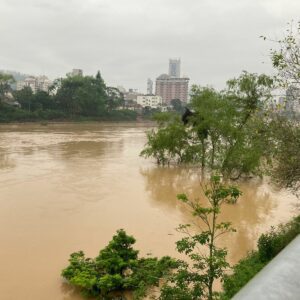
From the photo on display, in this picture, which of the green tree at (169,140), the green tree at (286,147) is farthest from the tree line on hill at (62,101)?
the green tree at (286,147)

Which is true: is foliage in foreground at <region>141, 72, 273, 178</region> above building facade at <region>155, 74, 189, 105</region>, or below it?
below

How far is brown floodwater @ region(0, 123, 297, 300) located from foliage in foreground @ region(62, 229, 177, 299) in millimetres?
501

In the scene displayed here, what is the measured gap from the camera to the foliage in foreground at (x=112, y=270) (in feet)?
29.7

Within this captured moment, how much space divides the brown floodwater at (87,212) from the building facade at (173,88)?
486ft

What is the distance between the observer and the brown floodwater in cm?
1118

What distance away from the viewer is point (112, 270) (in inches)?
387

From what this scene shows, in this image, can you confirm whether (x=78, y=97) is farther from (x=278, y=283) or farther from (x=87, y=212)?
(x=278, y=283)

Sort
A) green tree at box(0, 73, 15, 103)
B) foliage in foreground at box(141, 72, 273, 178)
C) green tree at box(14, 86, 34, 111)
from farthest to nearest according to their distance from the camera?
green tree at box(14, 86, 34, 111)
green tree at box(0, 73, 15, 103)
foliage in foreground at box(141, 72, 273, 178)

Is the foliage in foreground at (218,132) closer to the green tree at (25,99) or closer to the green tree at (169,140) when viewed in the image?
the green tree at (169,140)

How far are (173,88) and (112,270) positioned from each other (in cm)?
17177

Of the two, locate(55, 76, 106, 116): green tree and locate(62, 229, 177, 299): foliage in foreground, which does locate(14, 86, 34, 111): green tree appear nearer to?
locate(55, 76, 106, 116): green tree

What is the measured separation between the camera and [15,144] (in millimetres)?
40750

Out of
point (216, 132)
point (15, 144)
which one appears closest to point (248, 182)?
point (216, 132)

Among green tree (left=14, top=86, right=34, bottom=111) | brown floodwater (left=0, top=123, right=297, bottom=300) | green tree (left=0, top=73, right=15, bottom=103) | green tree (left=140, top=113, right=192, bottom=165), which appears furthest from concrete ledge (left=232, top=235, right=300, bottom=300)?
green tree (left=14, top=86, right=34, bottom=111)
